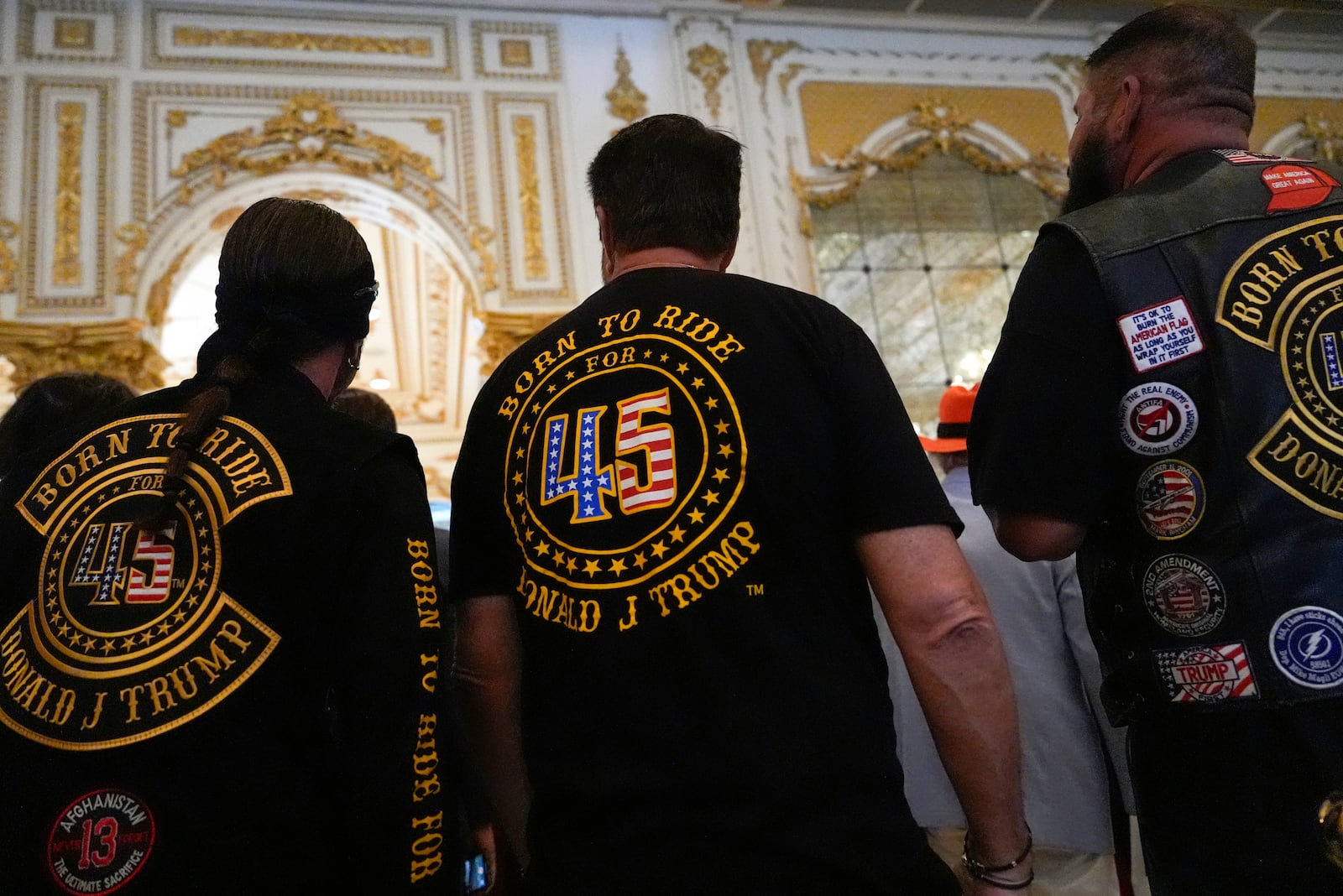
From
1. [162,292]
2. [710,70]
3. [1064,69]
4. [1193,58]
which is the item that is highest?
[1064,69]

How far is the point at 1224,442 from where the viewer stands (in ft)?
4.00

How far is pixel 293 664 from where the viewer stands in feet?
3.81

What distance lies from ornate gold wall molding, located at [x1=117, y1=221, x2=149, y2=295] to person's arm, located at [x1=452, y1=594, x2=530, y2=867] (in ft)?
16.6

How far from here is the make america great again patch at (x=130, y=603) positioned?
111 centimetres

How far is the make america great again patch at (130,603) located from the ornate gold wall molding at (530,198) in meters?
4.85

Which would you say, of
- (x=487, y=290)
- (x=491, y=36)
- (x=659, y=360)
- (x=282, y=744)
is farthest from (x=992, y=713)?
(x=491, y=36)

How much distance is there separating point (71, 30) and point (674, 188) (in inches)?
241

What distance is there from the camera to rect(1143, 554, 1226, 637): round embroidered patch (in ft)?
3.90

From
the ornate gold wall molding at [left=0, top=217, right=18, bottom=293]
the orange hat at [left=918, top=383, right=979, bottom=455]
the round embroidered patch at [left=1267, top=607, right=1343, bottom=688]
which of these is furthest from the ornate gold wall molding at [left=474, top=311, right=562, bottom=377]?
the round embroidered patch at [left=1267, top=607, right=1343, bottom=688]

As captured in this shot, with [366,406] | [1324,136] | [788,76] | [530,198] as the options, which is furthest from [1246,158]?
[1324,136]

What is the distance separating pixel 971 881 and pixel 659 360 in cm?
72

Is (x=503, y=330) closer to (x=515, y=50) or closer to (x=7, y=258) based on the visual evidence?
(x=515, y=50)

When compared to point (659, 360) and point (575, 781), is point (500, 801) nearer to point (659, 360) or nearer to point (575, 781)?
point (575, 781)

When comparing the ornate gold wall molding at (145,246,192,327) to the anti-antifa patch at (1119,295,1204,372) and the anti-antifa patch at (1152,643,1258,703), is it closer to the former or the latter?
the anti-antifa patch at (1119,295,1204,372)
